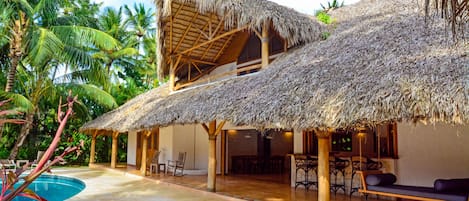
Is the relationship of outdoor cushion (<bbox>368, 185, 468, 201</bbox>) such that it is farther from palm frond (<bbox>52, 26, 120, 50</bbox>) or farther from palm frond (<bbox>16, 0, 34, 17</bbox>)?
palm frond (<bbox>16, 0, 34, 17</bbox>)

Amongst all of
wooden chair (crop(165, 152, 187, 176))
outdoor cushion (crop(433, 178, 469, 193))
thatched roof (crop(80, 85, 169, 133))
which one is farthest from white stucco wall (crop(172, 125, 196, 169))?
outdoor cushion (crop(433, 178, 469, 193))

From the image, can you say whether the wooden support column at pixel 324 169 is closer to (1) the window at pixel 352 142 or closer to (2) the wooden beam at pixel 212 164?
(2) the wooden beam at pixel 212 164

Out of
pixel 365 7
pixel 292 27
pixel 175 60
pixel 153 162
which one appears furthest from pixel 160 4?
pixel 365 7

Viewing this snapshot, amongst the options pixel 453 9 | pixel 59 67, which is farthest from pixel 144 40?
pixel 453 9

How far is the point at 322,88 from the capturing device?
5.56 metres

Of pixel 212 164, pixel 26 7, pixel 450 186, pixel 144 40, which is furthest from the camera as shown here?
pixel 144 40

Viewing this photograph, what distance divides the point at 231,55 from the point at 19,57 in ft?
21.6

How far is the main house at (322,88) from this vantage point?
4699mm

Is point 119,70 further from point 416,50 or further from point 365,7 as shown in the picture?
point 416,50

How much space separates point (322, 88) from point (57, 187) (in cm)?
869

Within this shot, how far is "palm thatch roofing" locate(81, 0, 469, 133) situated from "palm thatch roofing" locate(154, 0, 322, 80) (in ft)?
2.10

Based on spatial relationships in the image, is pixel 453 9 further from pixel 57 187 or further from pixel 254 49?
pixel 57 187

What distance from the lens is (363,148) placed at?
34.4ft

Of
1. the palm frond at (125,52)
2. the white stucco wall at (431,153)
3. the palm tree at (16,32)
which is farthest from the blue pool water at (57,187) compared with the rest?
the palm frond at (125,52)
